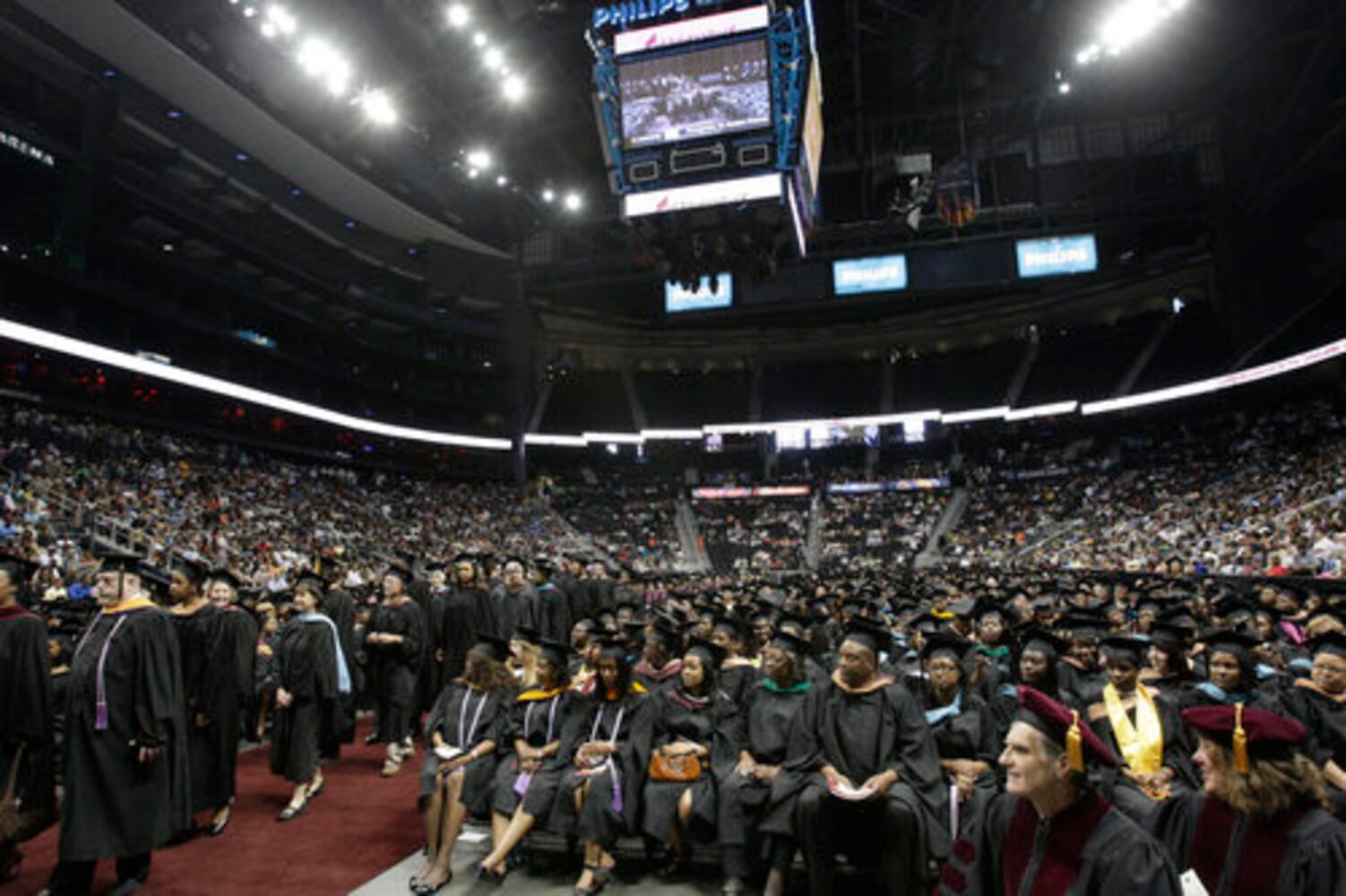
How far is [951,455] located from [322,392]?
100ft

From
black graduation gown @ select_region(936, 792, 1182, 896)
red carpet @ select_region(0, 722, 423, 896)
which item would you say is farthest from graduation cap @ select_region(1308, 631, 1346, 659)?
red carpet @ select_region(0, 722, 423, 896)

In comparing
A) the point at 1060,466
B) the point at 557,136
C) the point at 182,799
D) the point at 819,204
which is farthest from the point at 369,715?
the point at 1060,466

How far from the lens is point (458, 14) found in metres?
16.7

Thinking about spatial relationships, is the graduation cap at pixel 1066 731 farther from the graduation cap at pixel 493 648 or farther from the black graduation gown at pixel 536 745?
the graduation cap at pixel 493 648

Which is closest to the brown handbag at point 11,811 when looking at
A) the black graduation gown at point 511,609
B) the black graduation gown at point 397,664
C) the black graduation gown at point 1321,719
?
the black graduation gown at point 397,664

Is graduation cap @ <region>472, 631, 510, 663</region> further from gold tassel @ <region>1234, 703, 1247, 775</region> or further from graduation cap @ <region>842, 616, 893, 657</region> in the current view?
gold tassel @ <region>1234, 703, 1247, 775</region>

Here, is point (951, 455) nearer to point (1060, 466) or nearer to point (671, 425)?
point (1060, 466)

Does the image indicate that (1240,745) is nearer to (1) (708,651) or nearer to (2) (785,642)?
(2) (785,642)

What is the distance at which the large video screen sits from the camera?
451 inches

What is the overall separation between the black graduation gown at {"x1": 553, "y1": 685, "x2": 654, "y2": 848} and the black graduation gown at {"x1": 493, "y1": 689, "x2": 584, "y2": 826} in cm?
7

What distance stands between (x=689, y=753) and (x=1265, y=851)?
10.9ft

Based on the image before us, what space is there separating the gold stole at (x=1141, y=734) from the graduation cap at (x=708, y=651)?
266cm

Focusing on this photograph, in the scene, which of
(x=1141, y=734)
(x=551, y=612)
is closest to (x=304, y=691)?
(x=551, y=612)

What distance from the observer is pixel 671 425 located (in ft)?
135
